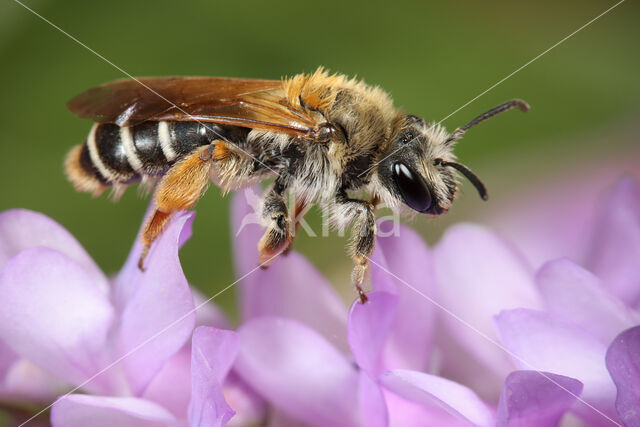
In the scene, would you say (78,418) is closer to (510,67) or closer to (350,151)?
(350,151)

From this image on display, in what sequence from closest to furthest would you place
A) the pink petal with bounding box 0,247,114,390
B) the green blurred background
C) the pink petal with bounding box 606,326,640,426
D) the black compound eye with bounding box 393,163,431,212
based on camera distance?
1. the pink petal with bounding box 606,326,640,426
2. the pink petal with bounding box 0,247,114,390
3. the black compound eye with bounding box 393,163,431,212
4. the green blurred background

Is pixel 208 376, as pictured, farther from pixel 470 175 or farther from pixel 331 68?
pixel 331 68

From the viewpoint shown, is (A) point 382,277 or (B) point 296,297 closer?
(A) point 382,277

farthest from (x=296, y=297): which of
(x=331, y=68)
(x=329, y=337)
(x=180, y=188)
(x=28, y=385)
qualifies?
(x=331, y=68)

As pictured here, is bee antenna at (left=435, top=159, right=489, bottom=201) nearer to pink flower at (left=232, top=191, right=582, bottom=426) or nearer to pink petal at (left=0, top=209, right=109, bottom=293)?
pink flower at (left=232, top=191, right=582, bottom=426)

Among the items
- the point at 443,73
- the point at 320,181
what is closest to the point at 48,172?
the point at 443,73

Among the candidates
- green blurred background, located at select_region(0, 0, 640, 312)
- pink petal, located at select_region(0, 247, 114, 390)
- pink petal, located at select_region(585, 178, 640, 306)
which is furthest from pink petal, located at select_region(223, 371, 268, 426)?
green blurred background, located at select_region(0, 0, 640, 312)

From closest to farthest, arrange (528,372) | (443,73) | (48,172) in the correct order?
(528,372) → (48,172) → (443,73)
